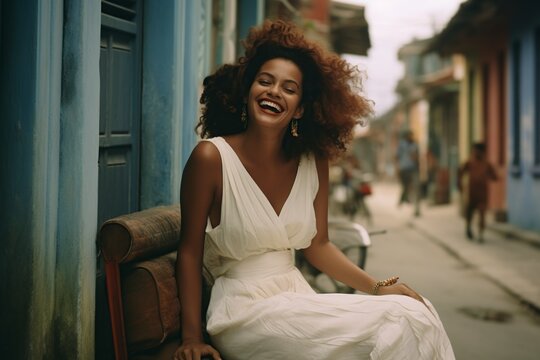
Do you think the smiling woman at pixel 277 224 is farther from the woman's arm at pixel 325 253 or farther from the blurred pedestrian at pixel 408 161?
the blurred pedestrian at pixel 408 161

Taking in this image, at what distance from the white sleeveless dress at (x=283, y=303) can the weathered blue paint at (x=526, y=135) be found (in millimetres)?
11679

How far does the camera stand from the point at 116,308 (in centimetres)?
306

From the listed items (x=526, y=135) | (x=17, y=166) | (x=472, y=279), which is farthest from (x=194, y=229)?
(x=526, y=135)

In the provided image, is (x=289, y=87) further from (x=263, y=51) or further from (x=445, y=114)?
(x=445, y=114)

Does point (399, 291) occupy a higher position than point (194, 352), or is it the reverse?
point (399, 291)

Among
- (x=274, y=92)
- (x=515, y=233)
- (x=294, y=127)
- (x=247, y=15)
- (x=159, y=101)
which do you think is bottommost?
(x=515, y=233)

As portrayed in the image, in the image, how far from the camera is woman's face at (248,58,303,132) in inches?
130

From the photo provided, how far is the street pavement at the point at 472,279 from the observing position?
6.19 meters

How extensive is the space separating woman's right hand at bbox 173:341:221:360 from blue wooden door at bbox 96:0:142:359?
0.62 metres

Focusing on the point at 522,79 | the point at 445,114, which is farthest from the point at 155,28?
the point at 445,114

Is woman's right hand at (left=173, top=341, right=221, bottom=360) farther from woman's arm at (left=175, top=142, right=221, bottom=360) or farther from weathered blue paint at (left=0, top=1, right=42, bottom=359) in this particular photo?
weathered blue paint at (left=0, top=1, right=42, bottom=359)

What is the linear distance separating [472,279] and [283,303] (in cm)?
687

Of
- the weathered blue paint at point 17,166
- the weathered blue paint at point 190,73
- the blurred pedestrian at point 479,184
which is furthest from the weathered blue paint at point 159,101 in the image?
the blurred pedestrian at point 479,184

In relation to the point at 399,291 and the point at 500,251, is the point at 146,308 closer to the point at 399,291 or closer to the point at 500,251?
the point at 399,291
